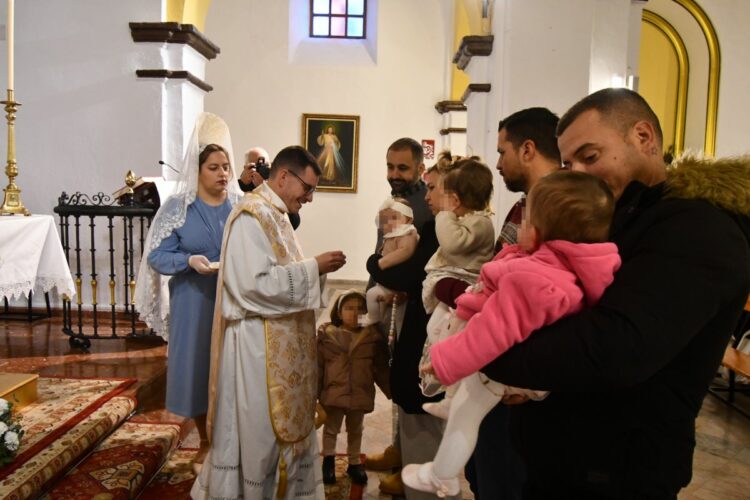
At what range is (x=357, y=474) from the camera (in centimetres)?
325

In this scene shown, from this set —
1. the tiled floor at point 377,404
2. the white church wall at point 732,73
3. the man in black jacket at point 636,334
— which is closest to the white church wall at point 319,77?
the white church wall at point 732,73

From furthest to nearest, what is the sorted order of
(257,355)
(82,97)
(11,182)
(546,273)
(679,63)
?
(679,63)
(82,97)
(11,182)
(257,355)
(546,273)

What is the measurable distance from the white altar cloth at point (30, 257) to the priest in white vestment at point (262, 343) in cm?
231

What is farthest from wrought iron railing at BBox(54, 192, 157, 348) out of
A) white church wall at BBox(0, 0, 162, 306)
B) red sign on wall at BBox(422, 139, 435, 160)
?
red sign on wall at BBox(422, 139, 435, 160)

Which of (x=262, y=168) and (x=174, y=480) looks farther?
(x=262, y=168)

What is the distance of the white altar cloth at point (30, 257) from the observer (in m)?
4.07

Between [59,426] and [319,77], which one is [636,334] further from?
[319,77]

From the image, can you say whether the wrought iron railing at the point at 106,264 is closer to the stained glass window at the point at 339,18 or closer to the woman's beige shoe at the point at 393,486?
the woman's beige shoe at the point at 393,486

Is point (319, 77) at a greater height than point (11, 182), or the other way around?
point (319, 77)

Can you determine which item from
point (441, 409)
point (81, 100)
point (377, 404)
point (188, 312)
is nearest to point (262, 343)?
point (188, 312)

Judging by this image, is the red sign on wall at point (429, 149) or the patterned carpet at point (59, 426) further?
the red sign on wall at point (429, 149)

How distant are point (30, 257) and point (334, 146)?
627cm

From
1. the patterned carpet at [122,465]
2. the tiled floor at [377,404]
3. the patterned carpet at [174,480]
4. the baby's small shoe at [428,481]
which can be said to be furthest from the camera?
the tiled floor at [377,404]

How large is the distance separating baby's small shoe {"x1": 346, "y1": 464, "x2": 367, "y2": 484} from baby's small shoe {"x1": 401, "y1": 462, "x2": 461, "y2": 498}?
1.79m
